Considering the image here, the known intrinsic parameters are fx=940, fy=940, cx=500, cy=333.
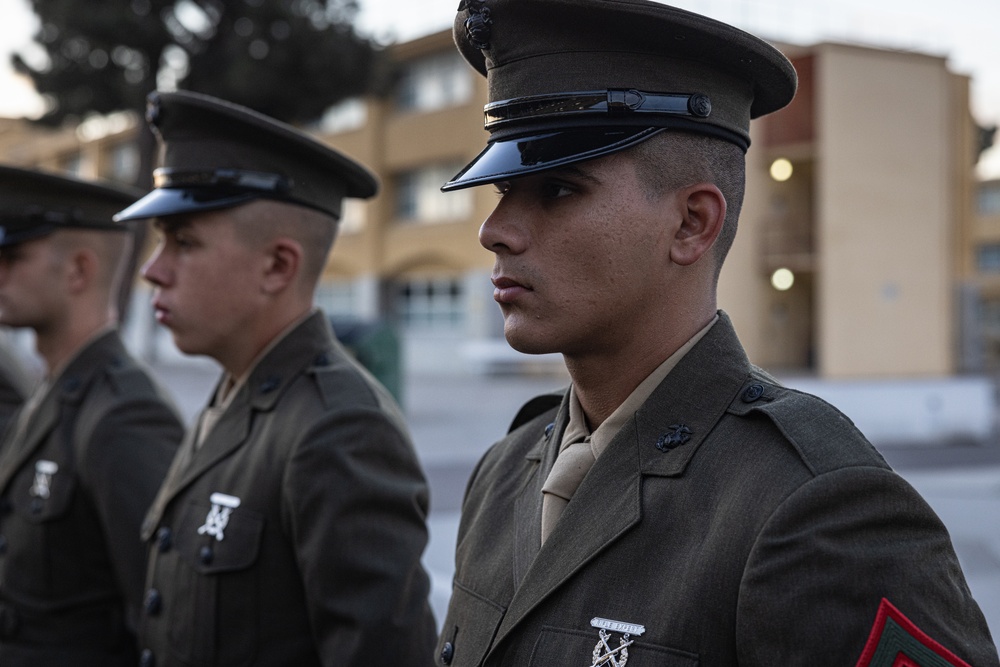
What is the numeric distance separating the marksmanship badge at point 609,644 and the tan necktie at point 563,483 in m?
0.24

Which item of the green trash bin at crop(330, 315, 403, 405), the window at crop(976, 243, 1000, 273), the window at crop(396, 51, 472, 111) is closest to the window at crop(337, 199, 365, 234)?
the window at crop(396, 51, 472, 111)

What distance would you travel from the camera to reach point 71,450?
3.15 metres

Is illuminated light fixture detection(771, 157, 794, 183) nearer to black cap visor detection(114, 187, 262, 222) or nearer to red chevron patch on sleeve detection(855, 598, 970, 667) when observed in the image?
black cap visor detection(114, 187, 262, 222)

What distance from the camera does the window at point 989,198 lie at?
47250mm

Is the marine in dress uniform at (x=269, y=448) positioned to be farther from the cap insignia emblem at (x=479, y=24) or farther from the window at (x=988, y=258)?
the window at (x=988, y=258)

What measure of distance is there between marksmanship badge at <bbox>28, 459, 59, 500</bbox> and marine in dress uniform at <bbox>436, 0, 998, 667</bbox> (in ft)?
6.26

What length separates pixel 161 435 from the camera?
10.3 ft

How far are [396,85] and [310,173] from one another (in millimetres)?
25459

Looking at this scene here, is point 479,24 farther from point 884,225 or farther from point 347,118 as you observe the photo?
point 347,118

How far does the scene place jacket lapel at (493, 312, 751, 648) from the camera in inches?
57.4

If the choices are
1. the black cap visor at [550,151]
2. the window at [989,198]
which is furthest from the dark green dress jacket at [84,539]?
the window at [989,198]

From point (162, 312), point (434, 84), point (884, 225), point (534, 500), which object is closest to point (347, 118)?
point (434, 84)

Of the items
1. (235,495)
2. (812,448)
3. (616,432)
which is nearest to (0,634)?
(235,495)

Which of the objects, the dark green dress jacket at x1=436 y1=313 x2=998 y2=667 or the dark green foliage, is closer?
the dark green dress jacket at x1=436 y1=313 x2=998 y2=667
